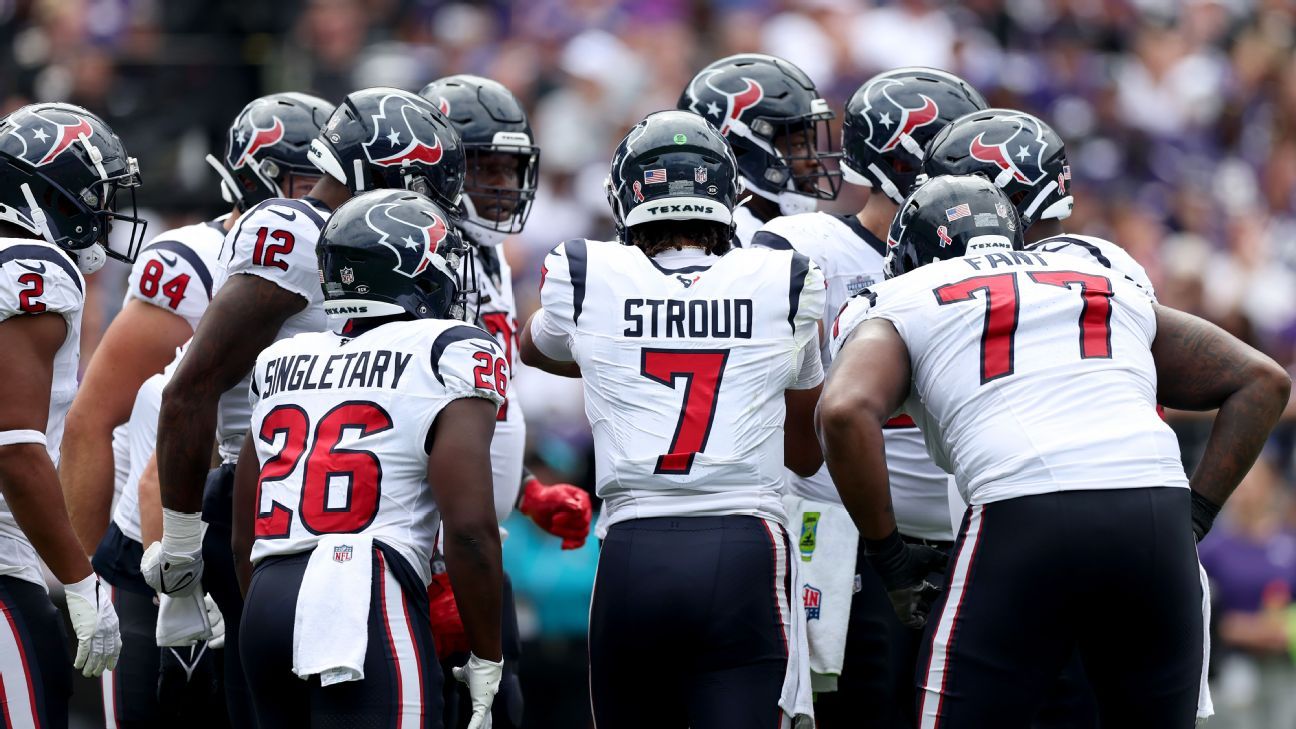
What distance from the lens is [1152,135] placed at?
1373 centimetres

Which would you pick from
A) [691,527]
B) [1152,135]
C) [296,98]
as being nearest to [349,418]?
[691,527]

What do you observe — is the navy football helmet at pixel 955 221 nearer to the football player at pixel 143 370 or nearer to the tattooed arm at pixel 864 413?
the tattooed arm at pixel 864 413

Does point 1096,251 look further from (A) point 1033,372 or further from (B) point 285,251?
(B) point 285,251

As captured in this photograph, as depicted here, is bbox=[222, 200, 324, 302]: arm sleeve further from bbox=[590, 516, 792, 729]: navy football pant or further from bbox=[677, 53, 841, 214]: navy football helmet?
bbox=[677, 53, 841, 214]: navy football helmet

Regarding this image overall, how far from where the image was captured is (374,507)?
4531mm

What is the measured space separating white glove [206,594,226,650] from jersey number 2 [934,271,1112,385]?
2596mm

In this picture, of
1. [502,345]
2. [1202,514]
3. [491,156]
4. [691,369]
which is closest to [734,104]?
[491,156]

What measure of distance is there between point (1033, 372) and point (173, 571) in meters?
2.72

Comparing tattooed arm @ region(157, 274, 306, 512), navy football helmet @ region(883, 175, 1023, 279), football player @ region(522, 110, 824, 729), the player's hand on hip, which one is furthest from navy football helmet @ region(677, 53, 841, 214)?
the player's hand on hip

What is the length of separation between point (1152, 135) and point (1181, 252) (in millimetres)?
1460

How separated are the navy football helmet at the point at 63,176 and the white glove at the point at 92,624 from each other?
1020 mm

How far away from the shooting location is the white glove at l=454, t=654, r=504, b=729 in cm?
476

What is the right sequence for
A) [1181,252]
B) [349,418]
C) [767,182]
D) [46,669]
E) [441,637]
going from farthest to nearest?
[1181,252]
[767,182]
[441,637]
[46,669]
[349,418]

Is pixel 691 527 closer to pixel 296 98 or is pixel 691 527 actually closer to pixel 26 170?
pixel 26 170
